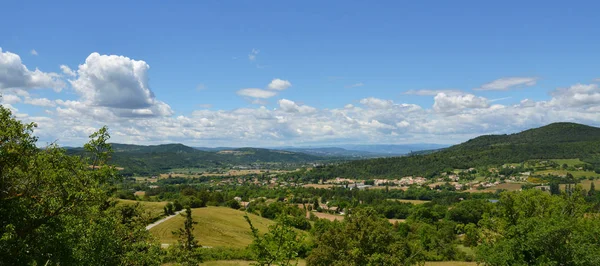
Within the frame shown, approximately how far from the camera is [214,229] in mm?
73312

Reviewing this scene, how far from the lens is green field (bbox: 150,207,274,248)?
62.3 m

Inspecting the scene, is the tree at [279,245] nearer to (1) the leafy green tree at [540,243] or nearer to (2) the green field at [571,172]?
(1) the leafy green tree at [540,243]

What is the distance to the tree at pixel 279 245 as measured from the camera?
10570 millimetres

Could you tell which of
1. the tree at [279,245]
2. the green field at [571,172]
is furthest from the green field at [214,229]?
the green field at [571,172]

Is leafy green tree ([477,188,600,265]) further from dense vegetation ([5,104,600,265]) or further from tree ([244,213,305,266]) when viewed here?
tree ([244,213,305,266])

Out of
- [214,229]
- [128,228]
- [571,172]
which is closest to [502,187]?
[571,172]

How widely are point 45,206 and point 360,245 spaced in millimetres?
19705

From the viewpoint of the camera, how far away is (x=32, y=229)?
1462cm

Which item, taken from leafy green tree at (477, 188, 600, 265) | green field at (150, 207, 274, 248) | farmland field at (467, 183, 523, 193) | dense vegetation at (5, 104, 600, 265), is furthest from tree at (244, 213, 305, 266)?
farmland field at (467, 183, 523, 193)

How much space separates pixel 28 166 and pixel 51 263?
4.15 metres

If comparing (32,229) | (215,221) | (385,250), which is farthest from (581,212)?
(215,221)

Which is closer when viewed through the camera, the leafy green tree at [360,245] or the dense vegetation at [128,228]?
the dense vegetation at [128,228]

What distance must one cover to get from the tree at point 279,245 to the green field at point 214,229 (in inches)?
1826

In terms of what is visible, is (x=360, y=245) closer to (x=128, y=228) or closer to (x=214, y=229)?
(x=128, y=228)
